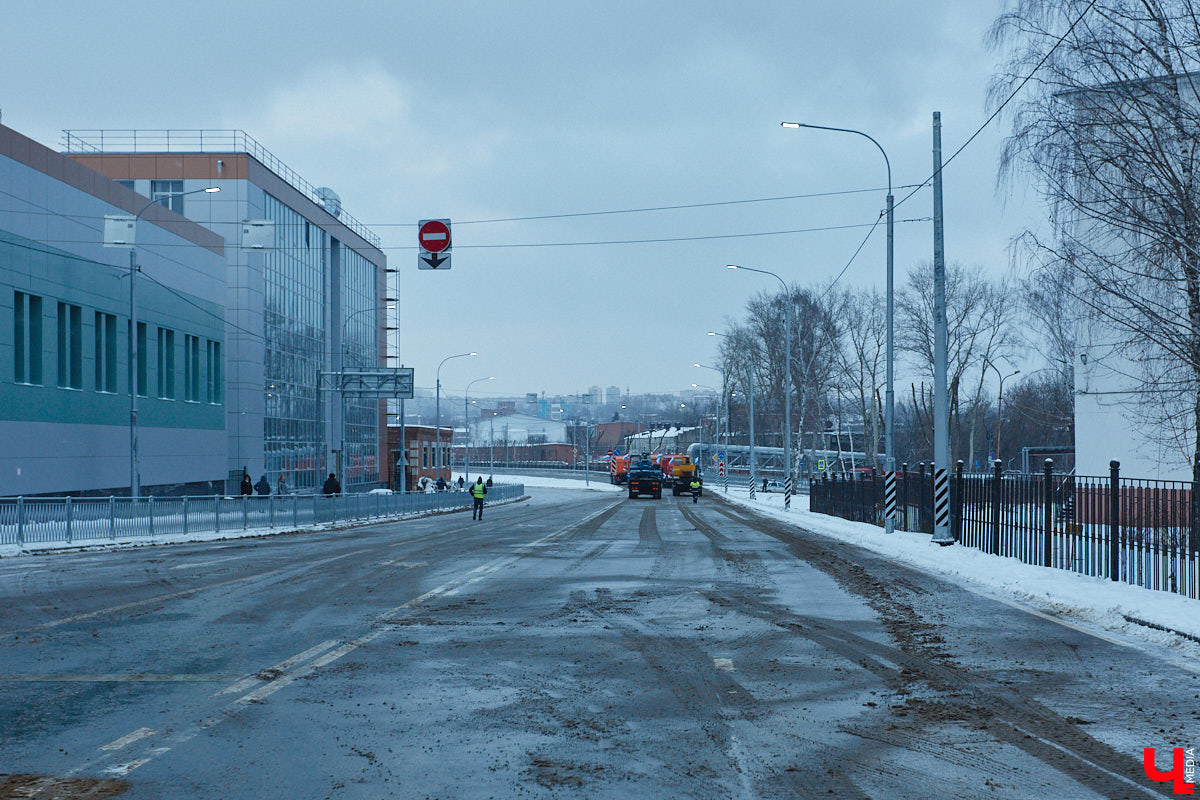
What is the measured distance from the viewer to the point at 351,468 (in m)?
88.2

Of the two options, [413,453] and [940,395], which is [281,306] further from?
[940,395]

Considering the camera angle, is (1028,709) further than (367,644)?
No

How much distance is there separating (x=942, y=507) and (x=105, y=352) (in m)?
34.5

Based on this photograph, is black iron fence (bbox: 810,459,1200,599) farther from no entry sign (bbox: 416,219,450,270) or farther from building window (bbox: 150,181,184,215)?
building window (bbox: 150,181,184,215)

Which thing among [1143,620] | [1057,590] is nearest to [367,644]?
[1143,620]

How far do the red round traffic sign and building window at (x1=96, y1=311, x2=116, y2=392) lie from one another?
30.3m

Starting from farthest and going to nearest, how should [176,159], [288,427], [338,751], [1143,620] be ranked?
[288,427]
[176,159]
[1143,620]
[338,751]

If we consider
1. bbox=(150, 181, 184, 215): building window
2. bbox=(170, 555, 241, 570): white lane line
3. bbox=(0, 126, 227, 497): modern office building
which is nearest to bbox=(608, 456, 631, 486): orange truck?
bbox=(150, 181, 184, 215): building window

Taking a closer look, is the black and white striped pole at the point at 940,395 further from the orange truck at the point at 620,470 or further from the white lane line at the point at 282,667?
the orange truck at the point at 620,470

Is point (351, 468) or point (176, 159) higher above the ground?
point (176, 159)

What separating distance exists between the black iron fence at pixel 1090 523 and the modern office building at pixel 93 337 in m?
25.0

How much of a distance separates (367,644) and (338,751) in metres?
4.00

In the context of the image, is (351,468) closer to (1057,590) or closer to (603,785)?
(1057,590)

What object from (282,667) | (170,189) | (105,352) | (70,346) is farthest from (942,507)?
(170,189)
